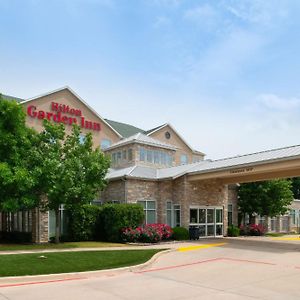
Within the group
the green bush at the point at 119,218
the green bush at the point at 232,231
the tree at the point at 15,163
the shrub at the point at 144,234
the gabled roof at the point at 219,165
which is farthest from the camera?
the green bush at the point at 232,231

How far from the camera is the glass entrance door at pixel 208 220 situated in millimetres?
28970

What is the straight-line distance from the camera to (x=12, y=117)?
22.1 m

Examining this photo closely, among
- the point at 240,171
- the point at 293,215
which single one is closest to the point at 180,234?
the point at 240,171

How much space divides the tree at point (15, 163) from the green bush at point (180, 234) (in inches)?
355

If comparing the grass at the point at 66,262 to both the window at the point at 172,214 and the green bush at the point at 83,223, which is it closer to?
the green bush at the point at 83,223

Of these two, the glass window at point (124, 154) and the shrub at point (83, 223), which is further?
the glass window at point (124, 154)

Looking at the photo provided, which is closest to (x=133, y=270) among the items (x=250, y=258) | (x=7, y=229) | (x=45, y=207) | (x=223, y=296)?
(x=223, y=296)

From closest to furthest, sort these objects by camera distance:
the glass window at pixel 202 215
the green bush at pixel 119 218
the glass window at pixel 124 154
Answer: the green bush at pixel 119 218, the glass window at pixel 202 215, the glass window at pixel 124 154

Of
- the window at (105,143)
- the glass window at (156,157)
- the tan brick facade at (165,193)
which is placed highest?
the window at (105,143)

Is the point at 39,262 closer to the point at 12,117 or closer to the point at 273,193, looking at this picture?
the point at 12,117

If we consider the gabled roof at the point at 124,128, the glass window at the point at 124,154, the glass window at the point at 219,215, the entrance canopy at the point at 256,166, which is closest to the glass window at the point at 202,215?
the glass window at the point at 219,215

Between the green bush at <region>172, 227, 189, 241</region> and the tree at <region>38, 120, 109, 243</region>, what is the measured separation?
19.6 feet

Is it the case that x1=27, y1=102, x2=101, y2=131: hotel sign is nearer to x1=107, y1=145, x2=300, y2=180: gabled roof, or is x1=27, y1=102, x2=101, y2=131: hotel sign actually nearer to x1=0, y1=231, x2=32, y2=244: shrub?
x1=107, y1=145, x2=300, y2=180: gabled roof

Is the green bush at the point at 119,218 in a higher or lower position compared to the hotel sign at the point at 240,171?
lower
